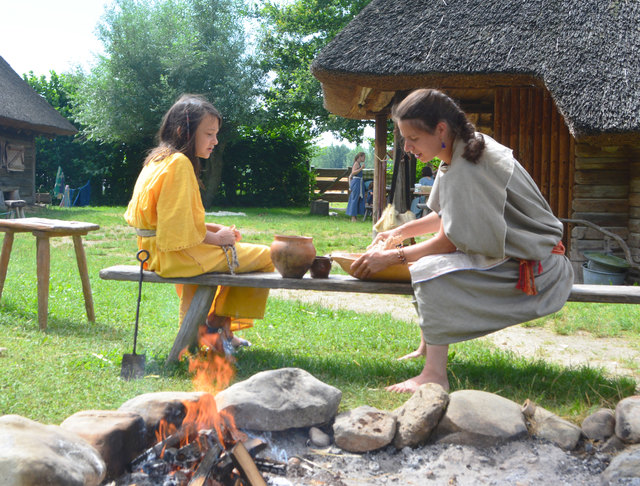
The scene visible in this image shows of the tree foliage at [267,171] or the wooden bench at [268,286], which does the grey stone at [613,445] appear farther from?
the tree foliage at [267,171]

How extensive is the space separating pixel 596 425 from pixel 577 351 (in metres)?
2.02

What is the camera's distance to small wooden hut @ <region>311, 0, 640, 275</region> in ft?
23.1

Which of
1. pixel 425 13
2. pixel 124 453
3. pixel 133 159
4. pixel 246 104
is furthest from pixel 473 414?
pixel 133 159

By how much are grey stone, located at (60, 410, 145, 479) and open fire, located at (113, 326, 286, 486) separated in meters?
0.04

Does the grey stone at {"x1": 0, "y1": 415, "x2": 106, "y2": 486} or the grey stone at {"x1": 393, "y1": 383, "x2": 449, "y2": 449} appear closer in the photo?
the grey stone at {"x1": 0, "y1": 415, "x2": 106, "y2": 486}

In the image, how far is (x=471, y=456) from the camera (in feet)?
8.34

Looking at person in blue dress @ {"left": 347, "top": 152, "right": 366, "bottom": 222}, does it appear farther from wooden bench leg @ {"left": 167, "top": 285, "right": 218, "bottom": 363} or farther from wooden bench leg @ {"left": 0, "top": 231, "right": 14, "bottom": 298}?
wooden bench leg @ {"left": 167, "top": 285, "right": 218, "bottom": 363}

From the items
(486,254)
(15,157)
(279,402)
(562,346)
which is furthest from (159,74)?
(279,402)

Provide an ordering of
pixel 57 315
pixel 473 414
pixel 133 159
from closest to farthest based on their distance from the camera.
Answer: pixel 473 414
pixel 57 315
pixel 133 159

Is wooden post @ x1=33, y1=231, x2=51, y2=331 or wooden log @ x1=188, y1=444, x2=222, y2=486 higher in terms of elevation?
wooden post @ x1=33, y1=231, x2=51, y2=331

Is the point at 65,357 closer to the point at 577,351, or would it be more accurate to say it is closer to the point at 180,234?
the point at 180,234

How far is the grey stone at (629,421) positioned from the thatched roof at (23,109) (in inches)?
638

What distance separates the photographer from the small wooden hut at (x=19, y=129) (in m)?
16.5

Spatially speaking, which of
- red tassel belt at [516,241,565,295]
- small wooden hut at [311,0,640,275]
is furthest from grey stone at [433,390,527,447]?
small wooden hut at [311,0,640,275]
